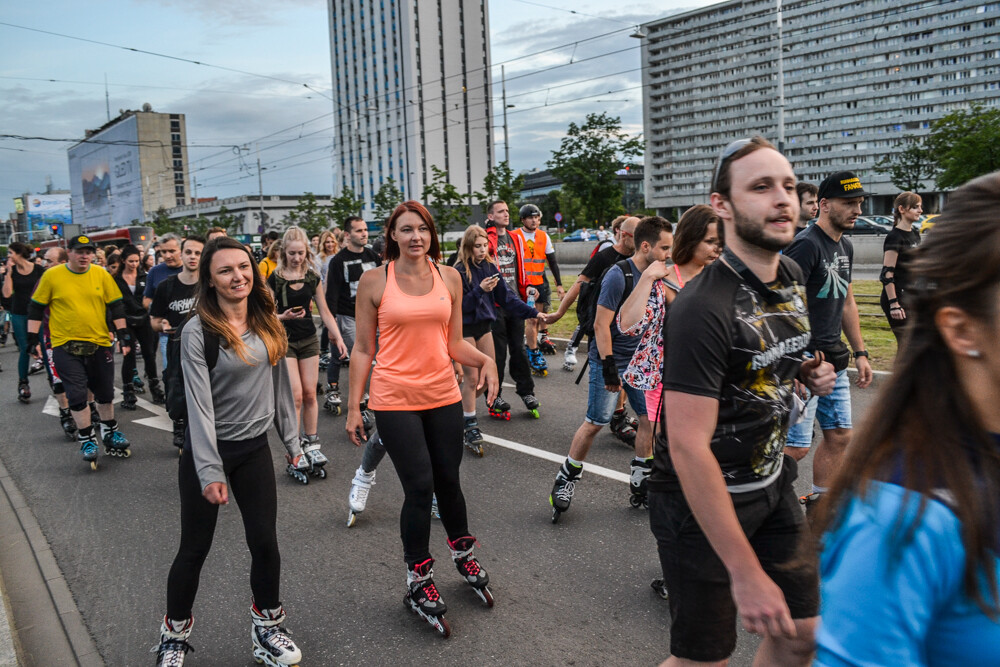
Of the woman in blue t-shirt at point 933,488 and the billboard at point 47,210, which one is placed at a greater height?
the billboard at point 47,210

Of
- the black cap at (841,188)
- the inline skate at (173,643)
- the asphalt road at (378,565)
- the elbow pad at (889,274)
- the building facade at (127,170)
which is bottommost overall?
the asphalt road at (378,565)

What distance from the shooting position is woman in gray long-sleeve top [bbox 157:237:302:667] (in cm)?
346

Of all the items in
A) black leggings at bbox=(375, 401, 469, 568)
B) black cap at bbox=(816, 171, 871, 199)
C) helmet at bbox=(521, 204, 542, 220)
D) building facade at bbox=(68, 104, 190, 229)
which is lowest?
black leggings at bbox=(375, 401, 469, 568)

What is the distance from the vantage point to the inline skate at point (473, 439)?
6.82 meters

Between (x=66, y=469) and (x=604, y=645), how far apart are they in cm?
591

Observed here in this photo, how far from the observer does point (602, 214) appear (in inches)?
1794

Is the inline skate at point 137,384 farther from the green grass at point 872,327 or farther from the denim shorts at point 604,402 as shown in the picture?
the denim shorts at point 604,402

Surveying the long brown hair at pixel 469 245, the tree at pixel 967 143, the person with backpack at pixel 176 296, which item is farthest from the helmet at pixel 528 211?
the tree at pixel 967 143

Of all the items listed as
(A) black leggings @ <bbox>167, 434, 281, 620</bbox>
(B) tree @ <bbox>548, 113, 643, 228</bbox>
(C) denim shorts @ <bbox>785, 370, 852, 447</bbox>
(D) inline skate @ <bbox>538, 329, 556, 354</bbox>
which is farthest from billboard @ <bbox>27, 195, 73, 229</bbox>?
(C) denim shorts @ <bbox>785, 370, 852, 447</bbox>

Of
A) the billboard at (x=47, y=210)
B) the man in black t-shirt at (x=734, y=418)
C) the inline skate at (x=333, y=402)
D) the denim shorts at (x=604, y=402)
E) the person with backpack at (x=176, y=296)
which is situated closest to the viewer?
the man in black t-shirt at (x=734, y=418)

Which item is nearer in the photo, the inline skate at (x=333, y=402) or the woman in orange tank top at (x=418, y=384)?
the woman in orange tank top at (x=418, y=384)

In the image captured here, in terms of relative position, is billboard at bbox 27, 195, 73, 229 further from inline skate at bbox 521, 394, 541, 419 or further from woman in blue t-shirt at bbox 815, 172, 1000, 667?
woman in blue t-shirt at bbox 815, 172, 1000, 667

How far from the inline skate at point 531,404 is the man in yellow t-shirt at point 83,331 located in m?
4.00

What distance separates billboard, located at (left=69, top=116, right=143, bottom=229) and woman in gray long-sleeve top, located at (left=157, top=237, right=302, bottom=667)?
424ft
